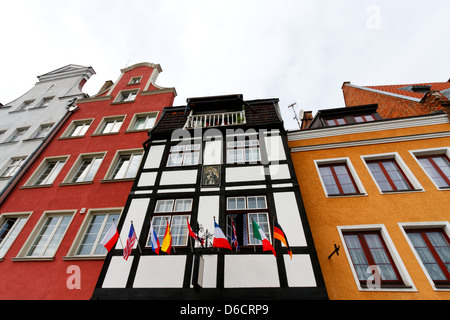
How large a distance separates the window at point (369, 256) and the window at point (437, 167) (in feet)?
11.2

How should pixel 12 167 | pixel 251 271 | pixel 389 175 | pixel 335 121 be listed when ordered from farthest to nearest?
pixel 12 167
pixel 335 121
pixel 389 175
pixel 251 271

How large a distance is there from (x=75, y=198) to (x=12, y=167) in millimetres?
6376

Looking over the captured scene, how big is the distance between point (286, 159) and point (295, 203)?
218 centimetres

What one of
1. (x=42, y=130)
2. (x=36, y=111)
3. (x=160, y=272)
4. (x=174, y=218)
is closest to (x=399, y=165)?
(x=174, y=218)

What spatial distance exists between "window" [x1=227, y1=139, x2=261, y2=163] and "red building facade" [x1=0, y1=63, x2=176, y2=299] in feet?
16.3

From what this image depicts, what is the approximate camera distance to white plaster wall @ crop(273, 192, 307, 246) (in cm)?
707

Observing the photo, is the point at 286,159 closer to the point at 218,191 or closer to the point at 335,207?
the point at 335,207

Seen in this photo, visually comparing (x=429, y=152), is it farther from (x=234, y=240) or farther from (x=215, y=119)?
(x=215, y=119)

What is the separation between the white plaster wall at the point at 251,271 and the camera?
20.9 feet

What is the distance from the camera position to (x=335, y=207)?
8.16 m

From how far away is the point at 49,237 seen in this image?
939 centimetres

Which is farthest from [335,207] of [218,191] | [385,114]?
[385,114]

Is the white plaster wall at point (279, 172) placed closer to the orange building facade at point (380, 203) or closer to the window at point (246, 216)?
the orange building facade at point (380, 203)

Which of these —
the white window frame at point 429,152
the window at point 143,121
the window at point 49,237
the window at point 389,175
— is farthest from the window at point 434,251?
the window at point 143,121
